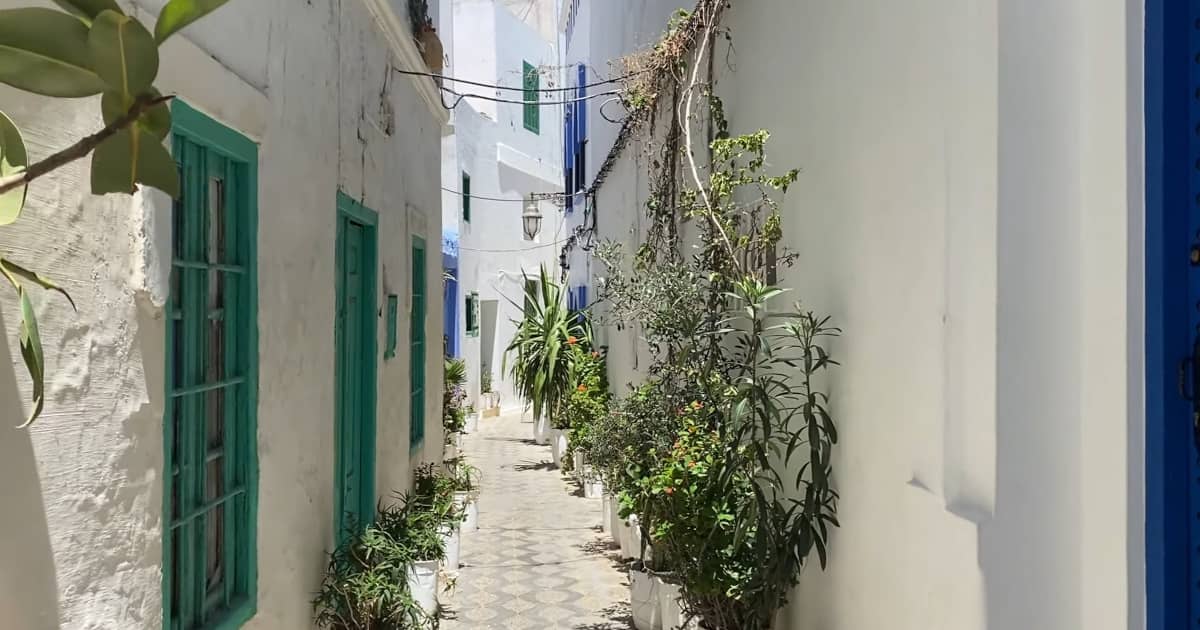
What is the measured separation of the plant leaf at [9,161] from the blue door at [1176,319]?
1.83 m

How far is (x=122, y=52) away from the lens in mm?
1021

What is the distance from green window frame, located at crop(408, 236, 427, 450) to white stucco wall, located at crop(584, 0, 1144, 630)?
4362 millimetres

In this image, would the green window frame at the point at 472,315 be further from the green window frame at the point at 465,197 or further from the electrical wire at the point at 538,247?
the green window frame at the point at 465,197

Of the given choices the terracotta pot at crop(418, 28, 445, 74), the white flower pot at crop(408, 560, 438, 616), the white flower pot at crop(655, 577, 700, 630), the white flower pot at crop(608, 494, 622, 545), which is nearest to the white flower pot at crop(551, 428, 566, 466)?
the white flower pot at crop(608, 494, 622, 545)

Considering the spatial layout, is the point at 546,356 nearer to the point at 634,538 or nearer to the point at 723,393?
the point at 634,538

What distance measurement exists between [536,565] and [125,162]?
5775 millimetres

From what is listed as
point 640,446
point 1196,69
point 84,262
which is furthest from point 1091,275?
point 640,446

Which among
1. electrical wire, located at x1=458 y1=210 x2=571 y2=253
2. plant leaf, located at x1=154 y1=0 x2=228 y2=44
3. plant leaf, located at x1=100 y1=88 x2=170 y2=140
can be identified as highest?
electrical wire, located at x1=458 y1=210 x2=571 y2=253

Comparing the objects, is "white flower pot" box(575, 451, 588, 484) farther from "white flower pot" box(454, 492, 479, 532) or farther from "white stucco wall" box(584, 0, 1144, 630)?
"white stucco wall" box(584, 0, 1144, 630)

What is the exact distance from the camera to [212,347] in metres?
2.72

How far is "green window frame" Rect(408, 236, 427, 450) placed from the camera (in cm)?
664

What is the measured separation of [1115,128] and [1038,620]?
1009 millimetres

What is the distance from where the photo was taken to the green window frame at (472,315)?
49.6ft

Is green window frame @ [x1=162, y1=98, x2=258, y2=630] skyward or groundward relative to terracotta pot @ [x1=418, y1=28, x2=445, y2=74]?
groundward
